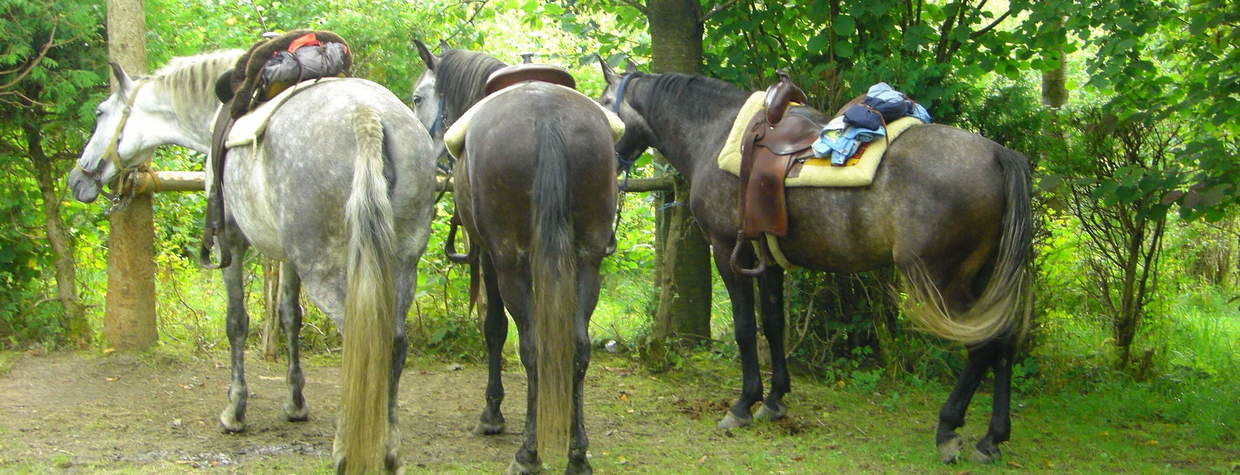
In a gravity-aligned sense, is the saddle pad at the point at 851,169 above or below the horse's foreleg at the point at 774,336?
above

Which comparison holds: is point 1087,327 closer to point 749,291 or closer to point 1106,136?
point 1106,136

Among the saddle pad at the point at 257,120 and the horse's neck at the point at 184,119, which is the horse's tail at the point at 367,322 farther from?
the horse's neck at the point at 184,119

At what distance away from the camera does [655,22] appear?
22.2 feet

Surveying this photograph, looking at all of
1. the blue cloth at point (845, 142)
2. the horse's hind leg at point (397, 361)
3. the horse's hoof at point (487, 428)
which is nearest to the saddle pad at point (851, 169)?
the blue cloth at point (845, 142)

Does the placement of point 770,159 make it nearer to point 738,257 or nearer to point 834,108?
point 738,257

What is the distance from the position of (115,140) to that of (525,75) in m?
2.43

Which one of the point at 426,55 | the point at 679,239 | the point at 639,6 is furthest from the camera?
the point at 639,6

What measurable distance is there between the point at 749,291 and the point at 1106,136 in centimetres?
231

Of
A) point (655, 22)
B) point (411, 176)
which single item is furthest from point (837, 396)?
point (411, 176)

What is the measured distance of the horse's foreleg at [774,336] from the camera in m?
5.54

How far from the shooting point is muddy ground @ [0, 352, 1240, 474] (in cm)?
456

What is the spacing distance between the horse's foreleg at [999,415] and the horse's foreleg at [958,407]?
0.06 metres

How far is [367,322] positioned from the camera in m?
3.77

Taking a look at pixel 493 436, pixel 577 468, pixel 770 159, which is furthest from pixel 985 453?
pixel 493 436
